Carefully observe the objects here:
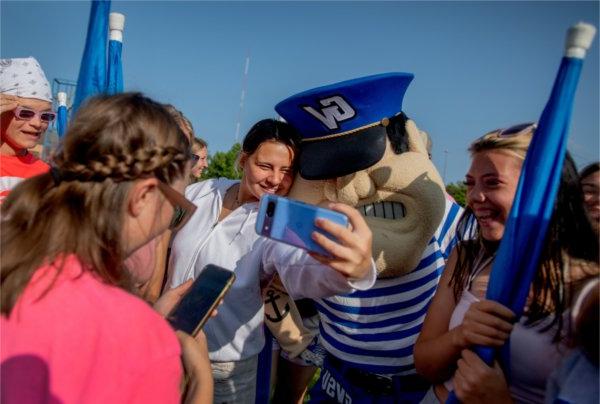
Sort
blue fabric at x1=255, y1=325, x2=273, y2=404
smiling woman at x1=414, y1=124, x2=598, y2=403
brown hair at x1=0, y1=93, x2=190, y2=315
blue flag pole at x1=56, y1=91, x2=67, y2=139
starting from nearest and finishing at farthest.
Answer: brown hair at x1=0, y1=93, x2=190, y2=315, smiling woman at x1=414, y1=124, x2=598, y2=403, blue fabric at x1=255, y1=325, x2=273, y2=404, blue flag pole at x1=56, y1=91, x2=67, y2=139

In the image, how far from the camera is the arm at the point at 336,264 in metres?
1.45

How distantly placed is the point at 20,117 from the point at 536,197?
2769 mm

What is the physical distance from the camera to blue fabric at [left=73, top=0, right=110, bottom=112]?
193 cm

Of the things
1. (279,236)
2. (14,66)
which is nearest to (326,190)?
(279,236)

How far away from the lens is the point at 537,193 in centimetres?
135

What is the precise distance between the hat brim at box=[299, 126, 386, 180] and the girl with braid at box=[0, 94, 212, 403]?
83cm

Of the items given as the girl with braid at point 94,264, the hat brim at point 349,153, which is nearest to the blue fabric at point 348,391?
the hat brim at point 349,153

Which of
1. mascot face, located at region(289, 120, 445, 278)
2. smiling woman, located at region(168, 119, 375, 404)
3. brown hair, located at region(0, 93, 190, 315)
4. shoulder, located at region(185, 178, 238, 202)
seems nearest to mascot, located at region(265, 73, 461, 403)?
mascot face, located at region(289, 120, 445, 278)

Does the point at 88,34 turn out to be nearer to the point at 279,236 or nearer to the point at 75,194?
the point at 75,194

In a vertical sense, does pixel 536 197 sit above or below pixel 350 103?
below

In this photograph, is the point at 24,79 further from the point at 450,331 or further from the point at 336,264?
the point at 450,331

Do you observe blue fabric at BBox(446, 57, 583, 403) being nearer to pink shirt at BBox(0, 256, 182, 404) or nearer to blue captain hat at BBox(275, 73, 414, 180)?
blue captain hat at BBox(275, 73, 414, 180)

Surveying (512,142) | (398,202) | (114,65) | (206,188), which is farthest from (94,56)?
(512,142)

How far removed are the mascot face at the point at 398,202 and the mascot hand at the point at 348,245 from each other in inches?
22.9
